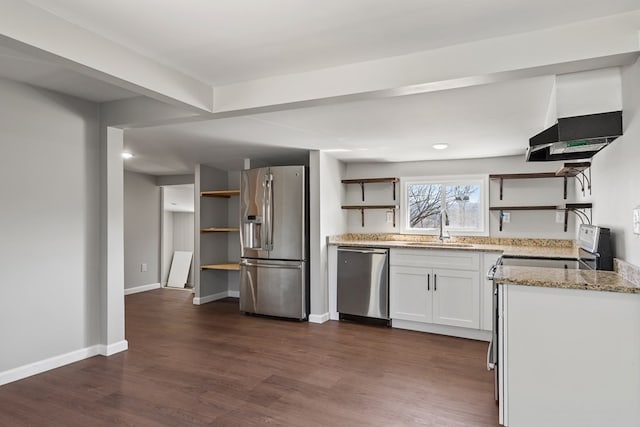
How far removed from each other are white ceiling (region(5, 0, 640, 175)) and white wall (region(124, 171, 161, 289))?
258 cm

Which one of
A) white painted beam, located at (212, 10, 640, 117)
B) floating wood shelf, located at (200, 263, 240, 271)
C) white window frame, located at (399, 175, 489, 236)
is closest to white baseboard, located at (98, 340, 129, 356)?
floating wood shelf, located at (200, 263, 240, 271)

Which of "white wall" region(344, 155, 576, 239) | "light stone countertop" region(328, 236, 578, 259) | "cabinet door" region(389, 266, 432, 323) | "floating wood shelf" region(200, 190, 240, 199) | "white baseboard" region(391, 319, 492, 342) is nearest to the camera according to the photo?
"light stone countertop" region(328, 236, 578, 259)

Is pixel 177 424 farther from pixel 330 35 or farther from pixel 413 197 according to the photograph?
pixel 413 197

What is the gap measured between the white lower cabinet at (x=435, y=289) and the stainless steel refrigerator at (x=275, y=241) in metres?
1.07

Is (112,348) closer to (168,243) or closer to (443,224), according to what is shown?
(443,224)

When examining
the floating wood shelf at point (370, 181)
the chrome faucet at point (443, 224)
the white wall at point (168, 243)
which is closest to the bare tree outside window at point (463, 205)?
the chrome faucet at point (443, 224)

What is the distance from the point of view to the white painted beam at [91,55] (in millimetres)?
1725

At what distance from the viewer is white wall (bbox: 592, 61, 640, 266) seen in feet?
6.41

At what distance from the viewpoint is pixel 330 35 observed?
198 centimetres

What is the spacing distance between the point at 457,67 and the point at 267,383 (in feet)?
7.69

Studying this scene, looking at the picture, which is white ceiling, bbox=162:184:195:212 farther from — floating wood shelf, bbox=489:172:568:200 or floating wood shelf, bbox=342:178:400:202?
floating wood shelf, bbox=489:172:568:200

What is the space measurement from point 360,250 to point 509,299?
8.36 ft

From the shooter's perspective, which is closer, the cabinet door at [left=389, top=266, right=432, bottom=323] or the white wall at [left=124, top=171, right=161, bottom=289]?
the cabinet door at [left=389, top=266, right=432, bottom=323]

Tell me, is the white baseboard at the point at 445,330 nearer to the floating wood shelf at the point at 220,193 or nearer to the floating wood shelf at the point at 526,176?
the floating wood shelf at the point at 526,176
